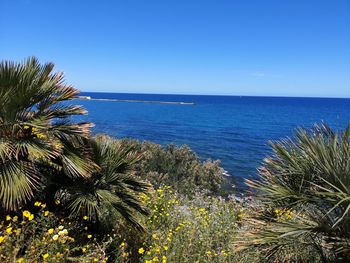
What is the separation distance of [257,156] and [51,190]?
2008 centimetres

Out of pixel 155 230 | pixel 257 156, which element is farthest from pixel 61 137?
pixel 257 156

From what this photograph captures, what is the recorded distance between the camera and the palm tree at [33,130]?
379 cm

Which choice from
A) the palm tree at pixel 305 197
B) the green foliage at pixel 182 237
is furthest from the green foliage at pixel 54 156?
the palm tree at pixel 305 197

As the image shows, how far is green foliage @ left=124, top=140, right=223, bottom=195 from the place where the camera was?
412 inches

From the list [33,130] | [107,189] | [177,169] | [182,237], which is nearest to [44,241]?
[107,189]

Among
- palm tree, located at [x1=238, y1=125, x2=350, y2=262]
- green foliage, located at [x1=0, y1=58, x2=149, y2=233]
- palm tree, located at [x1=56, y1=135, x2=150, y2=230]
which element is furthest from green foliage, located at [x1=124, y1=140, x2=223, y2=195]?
palm tree, located at [x1=238, y1=125, x2=350, y2=262]

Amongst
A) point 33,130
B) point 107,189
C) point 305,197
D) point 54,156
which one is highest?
point 33,130

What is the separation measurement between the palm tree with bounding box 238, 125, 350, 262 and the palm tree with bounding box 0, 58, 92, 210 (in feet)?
7.50

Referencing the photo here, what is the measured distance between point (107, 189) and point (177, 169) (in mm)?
6850

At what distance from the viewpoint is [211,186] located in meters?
12.0

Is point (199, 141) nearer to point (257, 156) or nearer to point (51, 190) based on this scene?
point (257, 156)

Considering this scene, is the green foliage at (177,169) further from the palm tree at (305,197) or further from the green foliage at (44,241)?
the palm tree at (305,197)

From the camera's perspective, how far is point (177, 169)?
1130 cm

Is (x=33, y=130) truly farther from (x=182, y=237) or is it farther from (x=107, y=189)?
(x=182, y=237)
